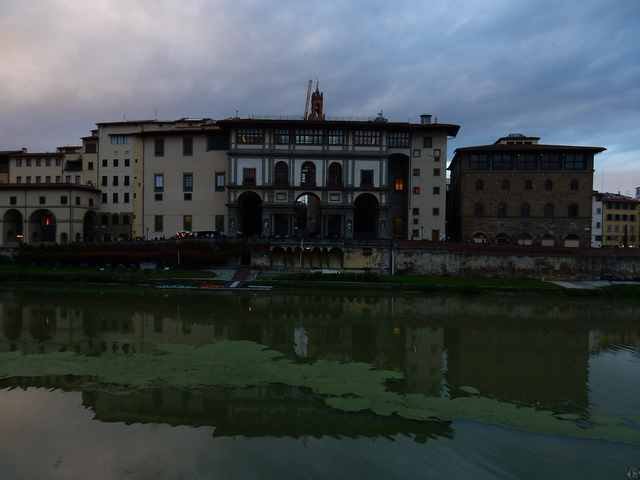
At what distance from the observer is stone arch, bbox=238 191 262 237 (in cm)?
5569

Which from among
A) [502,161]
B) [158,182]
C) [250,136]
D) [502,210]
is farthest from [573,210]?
[158,182]

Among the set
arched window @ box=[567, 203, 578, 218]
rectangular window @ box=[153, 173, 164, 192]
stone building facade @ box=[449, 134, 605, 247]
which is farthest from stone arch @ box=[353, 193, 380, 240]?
rectangular window @ box=[153, 173, 164, 192]

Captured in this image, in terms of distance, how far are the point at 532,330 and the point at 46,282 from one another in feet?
135

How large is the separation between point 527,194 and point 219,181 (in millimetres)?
38011

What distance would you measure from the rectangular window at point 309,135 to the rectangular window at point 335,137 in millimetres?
1063

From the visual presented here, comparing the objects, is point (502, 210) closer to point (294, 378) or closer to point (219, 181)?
point (219, 181)

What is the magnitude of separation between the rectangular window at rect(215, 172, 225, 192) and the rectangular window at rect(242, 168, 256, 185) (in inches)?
160

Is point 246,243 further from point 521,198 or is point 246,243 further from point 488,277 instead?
point 521,198

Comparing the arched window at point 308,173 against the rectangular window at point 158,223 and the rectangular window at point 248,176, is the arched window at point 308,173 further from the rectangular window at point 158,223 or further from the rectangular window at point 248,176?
the rectangular window at point 158,223

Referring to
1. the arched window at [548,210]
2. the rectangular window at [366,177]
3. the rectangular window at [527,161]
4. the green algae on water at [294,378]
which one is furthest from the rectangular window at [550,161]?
the green algae on water at [294,378]

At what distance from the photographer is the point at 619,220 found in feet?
272

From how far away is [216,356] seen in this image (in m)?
18.7

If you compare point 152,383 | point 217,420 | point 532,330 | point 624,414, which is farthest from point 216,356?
point 532,330

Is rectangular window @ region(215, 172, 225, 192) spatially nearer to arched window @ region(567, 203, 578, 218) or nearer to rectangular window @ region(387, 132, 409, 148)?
rectangular window @ region(387, 132, 409, 148)
